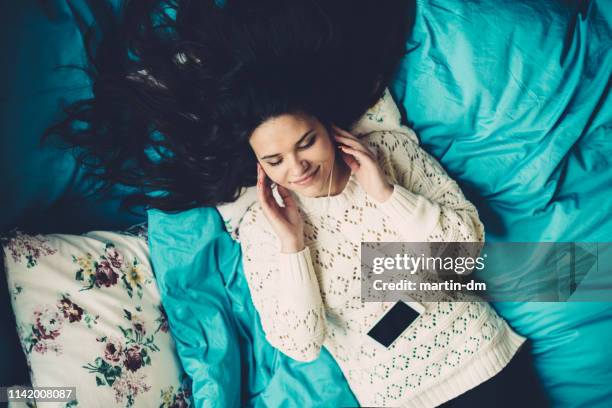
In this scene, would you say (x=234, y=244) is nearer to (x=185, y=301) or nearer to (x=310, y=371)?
(x=185, y=301)

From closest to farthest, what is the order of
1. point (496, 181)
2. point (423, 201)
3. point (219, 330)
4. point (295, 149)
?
point (295, 149) < point (423, 201) < point (496, 181) < point (219, 330)

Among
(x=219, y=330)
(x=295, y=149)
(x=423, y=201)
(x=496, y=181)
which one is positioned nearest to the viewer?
(x=295, y=149)

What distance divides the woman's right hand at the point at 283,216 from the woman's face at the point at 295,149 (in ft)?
0.30

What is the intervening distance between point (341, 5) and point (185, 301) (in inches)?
32.0

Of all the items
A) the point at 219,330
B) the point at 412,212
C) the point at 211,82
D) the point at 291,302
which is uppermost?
the point at 211,82

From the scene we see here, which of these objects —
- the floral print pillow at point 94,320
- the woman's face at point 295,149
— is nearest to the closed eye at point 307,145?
the woman's face at point 295,149

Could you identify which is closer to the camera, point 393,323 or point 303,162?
point 303,162

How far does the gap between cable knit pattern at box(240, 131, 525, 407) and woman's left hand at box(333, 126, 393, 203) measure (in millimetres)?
25

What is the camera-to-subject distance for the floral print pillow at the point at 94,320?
103 cm

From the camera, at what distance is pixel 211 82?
0.97 meters

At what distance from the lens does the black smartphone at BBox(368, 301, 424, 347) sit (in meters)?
1.09

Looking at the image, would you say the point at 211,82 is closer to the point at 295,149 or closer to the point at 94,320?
the point at 295,149

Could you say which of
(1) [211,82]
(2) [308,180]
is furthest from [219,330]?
(1) [211,82]

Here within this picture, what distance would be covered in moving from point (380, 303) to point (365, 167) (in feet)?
1.05
